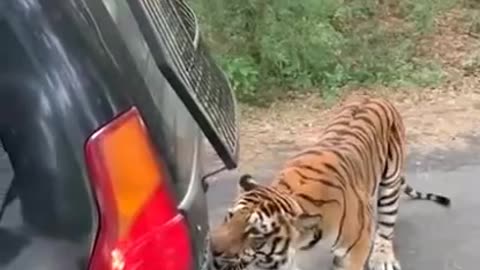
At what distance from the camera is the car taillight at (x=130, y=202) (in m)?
2.41

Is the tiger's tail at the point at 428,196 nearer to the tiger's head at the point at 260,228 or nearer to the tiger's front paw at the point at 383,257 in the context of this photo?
the tiger's front paw at the point at 383,257

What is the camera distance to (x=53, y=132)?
7.79ft

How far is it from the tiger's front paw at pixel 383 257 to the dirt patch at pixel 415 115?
156 centimetres

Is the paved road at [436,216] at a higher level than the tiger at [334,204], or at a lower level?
lower

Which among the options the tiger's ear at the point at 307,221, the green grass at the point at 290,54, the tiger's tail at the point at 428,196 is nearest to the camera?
the tiger's ear at the point at 307,221

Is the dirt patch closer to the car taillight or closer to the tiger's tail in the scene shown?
the tiger's tail


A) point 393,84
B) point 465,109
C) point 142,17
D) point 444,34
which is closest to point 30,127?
point 142,17

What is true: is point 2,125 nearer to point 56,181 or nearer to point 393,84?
point 56,181

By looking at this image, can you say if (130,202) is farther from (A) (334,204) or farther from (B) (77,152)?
(A) (334,204)

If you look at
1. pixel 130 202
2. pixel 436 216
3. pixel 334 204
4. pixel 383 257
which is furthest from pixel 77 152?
pixel 436 216

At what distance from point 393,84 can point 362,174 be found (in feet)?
11.8

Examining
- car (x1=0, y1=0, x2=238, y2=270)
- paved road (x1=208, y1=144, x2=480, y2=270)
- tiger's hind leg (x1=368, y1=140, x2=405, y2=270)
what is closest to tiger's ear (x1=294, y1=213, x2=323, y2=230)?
paved road (x1=208, y1=144, x2=480, y2=270)

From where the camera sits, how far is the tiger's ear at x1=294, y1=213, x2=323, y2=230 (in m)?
5.61

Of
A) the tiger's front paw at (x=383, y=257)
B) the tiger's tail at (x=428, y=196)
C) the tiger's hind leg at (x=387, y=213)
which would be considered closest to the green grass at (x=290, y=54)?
the tiger's tail at (x=428, y=196)
